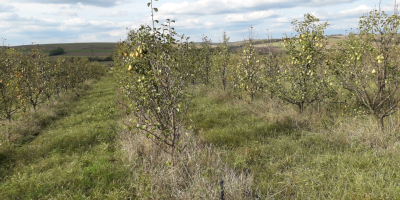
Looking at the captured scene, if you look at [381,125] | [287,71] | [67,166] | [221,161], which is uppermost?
[287,71]

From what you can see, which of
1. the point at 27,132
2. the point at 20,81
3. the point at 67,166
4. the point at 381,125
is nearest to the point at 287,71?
the point at 381,125

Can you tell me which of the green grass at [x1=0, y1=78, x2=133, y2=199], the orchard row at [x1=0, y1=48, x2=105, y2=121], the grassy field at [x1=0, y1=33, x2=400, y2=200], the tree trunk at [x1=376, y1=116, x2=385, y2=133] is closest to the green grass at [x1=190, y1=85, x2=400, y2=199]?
the grassy field at [x1=0, y1=33, x2=400, y2=200]

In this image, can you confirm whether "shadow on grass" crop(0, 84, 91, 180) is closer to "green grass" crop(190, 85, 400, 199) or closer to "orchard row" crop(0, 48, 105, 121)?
"orchard row" crop(0, 48, 105, 121)

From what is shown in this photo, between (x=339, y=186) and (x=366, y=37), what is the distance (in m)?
4.37

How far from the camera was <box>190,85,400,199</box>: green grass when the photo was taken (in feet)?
13.7

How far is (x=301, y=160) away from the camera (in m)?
5.42

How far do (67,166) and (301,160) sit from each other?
5.82 metres

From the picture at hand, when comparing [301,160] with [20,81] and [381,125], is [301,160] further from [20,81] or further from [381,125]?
[20,81]

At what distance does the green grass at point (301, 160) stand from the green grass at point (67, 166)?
8.84 ft

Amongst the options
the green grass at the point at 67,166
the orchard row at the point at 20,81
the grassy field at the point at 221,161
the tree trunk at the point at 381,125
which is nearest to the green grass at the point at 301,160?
the grassy field at the point at 221,161

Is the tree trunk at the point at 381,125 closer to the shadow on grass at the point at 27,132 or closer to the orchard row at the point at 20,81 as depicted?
the shadow on grass at the point at 27,132

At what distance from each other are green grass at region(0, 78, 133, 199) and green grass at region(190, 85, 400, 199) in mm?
2695

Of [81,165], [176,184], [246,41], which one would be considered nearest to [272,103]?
[246,41]

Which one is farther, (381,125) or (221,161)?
(381,125)
